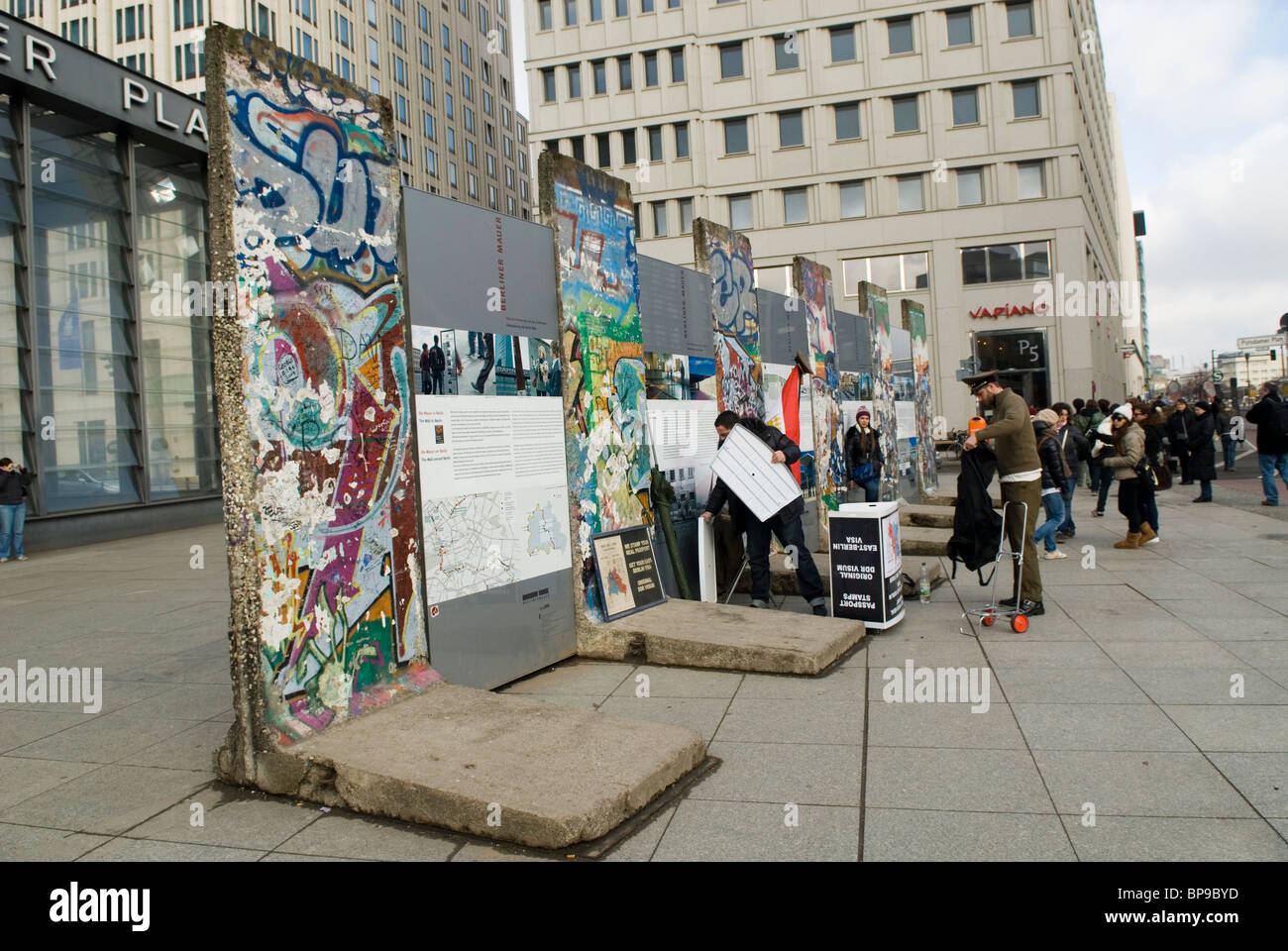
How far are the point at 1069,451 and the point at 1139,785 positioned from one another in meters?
12.1

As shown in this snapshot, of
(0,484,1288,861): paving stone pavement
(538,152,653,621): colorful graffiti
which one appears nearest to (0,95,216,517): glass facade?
(0,484,1288,861): paving stone pavement

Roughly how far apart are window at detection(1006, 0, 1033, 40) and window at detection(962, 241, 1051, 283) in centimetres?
822

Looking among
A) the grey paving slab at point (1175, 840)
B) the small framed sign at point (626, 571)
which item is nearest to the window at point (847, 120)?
the small framed sign at point (626, 571)

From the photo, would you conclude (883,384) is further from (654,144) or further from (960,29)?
(654,144)

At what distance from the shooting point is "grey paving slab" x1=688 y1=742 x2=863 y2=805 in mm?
4285

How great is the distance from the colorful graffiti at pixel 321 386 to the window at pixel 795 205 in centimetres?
3728

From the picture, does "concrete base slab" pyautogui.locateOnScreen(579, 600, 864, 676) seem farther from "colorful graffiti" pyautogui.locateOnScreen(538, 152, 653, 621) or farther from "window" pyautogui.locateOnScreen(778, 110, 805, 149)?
"window" pyautogui.locateOnScreen(778, 110, 805, 149)

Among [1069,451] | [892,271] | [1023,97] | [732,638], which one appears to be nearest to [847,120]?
[892,271]

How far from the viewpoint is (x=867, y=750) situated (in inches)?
192

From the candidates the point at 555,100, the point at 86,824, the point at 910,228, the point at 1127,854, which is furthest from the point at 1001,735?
the point at 555,100

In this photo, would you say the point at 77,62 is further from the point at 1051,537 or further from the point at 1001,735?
the point at 1001,735

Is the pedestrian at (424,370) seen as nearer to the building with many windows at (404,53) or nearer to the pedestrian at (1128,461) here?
the pedestrian at (1128,461)

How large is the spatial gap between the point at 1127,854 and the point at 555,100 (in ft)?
146

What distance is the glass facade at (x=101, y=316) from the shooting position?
16047mm
